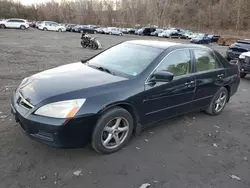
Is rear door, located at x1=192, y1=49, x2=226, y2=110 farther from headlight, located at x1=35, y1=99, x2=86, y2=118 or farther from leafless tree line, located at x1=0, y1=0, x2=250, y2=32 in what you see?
leafless tree line, located at x1=0, y1=0, x2=250, y2=32

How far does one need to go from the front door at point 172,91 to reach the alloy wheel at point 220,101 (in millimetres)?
1104

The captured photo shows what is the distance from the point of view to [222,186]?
9.48ft

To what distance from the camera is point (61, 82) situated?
3.29m

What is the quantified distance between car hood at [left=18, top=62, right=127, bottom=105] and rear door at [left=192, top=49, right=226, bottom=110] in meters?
1.71

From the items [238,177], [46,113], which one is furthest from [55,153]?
[238,177]

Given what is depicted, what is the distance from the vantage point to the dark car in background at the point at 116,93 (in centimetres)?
289

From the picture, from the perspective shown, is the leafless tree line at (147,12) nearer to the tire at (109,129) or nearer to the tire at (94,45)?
the tire at (94,45)

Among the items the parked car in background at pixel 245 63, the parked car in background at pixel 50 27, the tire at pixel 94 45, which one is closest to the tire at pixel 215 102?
the parked car in background at pixel 245 63

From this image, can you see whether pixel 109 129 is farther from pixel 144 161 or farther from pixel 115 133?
pixel 144 161

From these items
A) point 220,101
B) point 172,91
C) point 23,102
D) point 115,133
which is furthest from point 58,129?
point 220,101

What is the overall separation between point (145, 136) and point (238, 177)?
149 centimetres

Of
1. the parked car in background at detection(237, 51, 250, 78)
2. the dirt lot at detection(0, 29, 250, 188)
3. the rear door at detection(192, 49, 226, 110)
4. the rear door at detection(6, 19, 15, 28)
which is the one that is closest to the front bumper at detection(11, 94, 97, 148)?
the dirt lot at detection(0, 29, 250, 188)

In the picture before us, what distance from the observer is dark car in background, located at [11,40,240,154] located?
289 cm

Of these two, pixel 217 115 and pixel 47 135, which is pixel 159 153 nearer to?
pixel 47 135
